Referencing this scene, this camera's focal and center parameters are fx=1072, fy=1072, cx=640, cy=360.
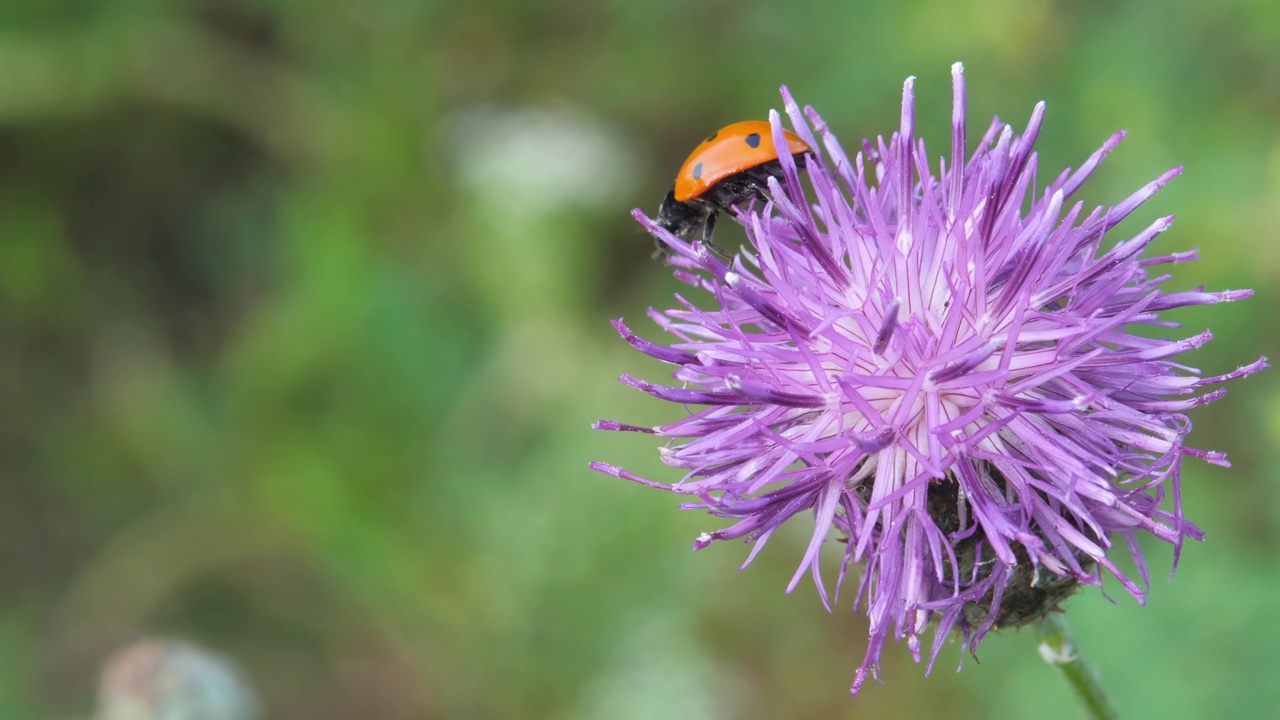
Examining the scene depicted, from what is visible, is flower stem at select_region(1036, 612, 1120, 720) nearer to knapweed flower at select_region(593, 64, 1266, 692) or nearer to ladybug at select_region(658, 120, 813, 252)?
knapweed flower at select_region(593, 64, 1266, 692)

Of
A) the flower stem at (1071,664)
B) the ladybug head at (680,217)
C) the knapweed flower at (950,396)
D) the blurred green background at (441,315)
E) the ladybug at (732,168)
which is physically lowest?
the flower stem at (1071,664)

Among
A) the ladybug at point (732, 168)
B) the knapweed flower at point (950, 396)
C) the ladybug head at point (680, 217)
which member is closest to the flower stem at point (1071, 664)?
the knapweed flower at point (950, 396)

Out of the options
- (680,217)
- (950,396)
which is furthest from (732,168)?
(950,396)

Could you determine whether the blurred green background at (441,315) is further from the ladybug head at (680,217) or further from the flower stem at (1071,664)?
the ladybug head at (680,217)

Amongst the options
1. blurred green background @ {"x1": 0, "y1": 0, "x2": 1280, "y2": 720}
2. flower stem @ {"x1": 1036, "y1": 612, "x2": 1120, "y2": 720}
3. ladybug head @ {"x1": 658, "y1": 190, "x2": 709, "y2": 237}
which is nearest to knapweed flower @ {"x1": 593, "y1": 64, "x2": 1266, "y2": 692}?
flower stem @ {"x1": 1036, "y1": 612, "x2": 1120, "y2": 720}

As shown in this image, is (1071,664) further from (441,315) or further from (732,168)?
(441,315)

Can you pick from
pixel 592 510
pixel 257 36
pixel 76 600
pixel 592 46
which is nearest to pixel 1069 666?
pixel 592 510
